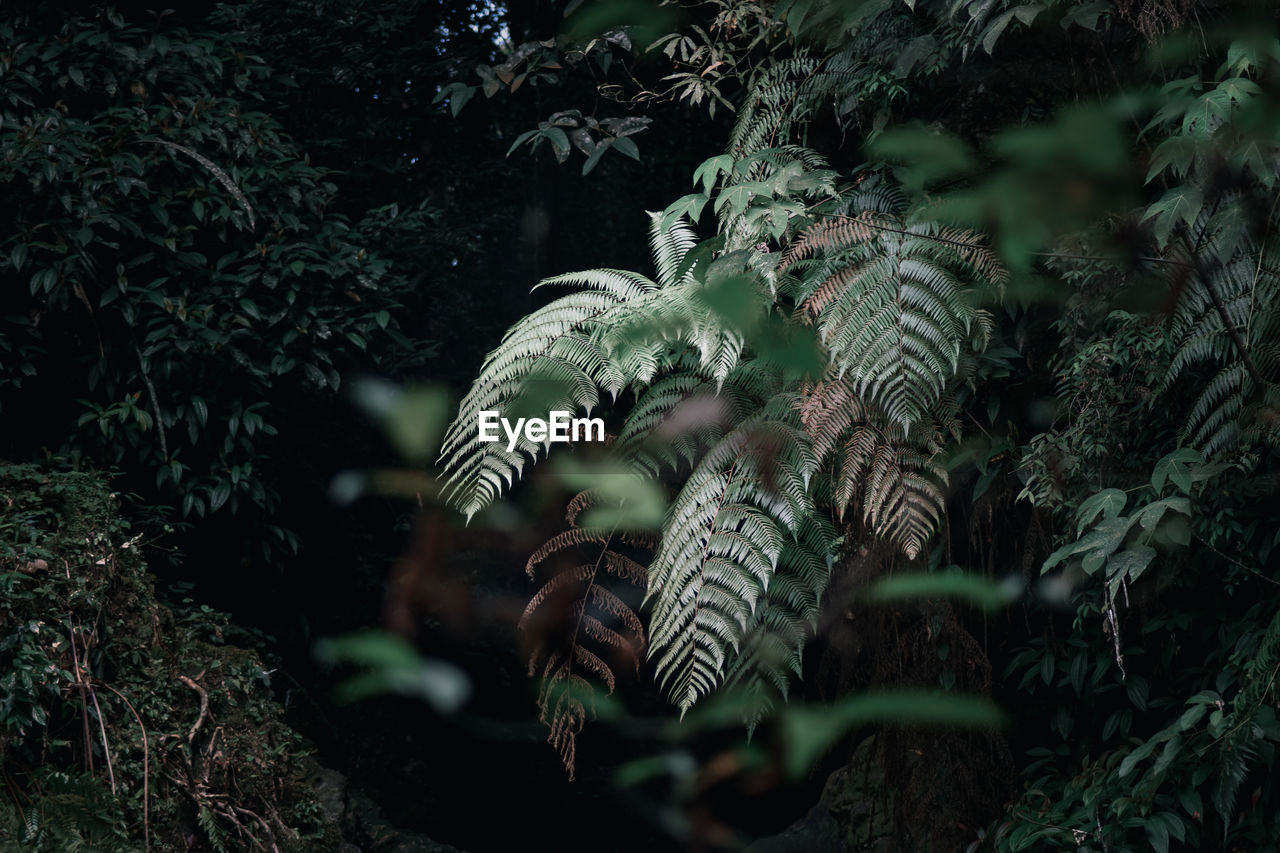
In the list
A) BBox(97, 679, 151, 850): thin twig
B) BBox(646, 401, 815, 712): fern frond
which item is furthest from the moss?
BBox(646, 401, 815, 712): fern frond

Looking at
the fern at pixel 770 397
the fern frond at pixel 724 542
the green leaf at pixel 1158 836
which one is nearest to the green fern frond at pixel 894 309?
the fern at pixel 770 397

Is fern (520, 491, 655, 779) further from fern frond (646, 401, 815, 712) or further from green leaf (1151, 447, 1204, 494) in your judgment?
green leaf (1151, 447, 1204, 494)

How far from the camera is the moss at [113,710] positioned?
6.94ft

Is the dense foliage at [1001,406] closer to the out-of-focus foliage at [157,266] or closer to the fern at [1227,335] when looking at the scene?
the fern at [1227,335]

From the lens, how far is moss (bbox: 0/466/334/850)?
2.12 m

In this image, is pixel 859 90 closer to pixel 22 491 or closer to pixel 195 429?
pixel 195 429

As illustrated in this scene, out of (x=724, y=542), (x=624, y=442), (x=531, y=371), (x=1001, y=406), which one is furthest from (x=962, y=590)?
(x=531, y=371)

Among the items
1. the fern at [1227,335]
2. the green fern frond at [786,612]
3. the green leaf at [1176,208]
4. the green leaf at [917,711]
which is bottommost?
the green leaf at [917,711]

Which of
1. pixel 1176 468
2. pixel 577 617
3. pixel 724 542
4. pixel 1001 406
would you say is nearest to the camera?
pixel 1176 468

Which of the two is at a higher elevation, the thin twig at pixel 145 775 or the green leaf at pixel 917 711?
the green leaf at pixel 917 711

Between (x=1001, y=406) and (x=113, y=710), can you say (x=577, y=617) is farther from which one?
(x=1001, y=406)

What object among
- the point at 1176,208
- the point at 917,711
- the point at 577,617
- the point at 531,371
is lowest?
the point at 917,711

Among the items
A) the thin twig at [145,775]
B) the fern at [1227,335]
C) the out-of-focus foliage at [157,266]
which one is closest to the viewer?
the fern at [1227,335]

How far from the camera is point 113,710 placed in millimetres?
2367
